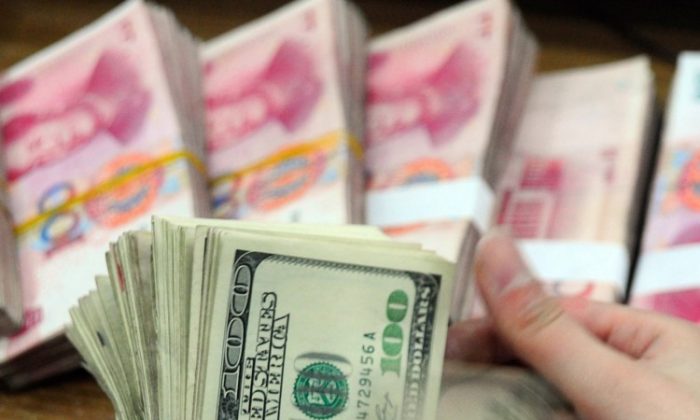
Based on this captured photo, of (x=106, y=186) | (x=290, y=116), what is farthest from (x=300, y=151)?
(x=106, y=186)

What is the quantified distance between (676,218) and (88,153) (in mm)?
496

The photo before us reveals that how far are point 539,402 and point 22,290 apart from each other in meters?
0.40

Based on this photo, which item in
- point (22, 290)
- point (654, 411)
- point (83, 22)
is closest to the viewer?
point (654, 411)

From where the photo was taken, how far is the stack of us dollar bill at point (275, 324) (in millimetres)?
462

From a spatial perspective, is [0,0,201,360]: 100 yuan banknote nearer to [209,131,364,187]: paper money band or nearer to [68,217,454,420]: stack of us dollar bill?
[209,131,364,187]: paper money band

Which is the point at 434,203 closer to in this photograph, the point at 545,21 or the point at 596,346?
the point at 596,346

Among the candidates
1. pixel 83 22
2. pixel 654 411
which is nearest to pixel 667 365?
pixel 654 411

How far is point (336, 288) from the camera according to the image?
476mm

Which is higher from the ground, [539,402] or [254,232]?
[254,232]

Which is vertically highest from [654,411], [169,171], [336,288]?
[169,171]

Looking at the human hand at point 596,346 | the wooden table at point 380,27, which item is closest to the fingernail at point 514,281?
the human hand at point 596,346

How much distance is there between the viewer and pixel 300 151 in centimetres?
76

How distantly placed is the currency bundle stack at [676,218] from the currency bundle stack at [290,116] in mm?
236

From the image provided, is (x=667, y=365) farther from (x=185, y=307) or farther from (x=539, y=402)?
(x=185, y=307)
